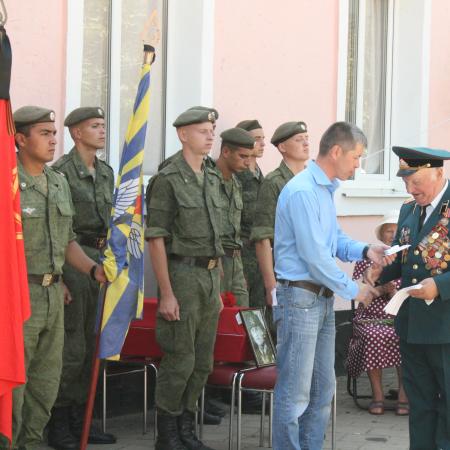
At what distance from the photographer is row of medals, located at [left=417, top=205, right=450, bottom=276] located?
5945 mm

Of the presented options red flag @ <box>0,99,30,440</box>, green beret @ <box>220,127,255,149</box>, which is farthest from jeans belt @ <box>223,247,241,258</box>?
red flag @ <box>0,99,30,440</box>

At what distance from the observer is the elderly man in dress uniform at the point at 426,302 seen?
19.4 ft

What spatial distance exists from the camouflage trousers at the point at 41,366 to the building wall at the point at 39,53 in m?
1.47

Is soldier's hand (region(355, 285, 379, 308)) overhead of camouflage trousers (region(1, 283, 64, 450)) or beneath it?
overhead

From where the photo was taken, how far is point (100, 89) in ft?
26.0

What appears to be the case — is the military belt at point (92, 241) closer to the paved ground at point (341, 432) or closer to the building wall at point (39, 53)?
the building wall at point (39, 53)

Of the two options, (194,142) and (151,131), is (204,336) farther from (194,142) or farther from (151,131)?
(151,131)

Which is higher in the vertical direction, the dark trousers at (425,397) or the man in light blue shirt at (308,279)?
the man in light blue shirt at (308,279)

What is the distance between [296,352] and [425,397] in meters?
0.78

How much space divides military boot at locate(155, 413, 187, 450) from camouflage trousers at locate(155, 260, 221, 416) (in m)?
0.05

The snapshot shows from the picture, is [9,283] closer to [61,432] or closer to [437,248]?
[61,432]

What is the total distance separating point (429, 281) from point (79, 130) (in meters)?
2.57

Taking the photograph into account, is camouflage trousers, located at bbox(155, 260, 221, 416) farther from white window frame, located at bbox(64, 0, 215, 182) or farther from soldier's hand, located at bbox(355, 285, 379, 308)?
white window frame, located at bbox(64, 0, 215, 182)

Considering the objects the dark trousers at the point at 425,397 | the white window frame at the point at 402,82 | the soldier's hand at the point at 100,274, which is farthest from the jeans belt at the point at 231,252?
the white window frame at the point at 402,82
